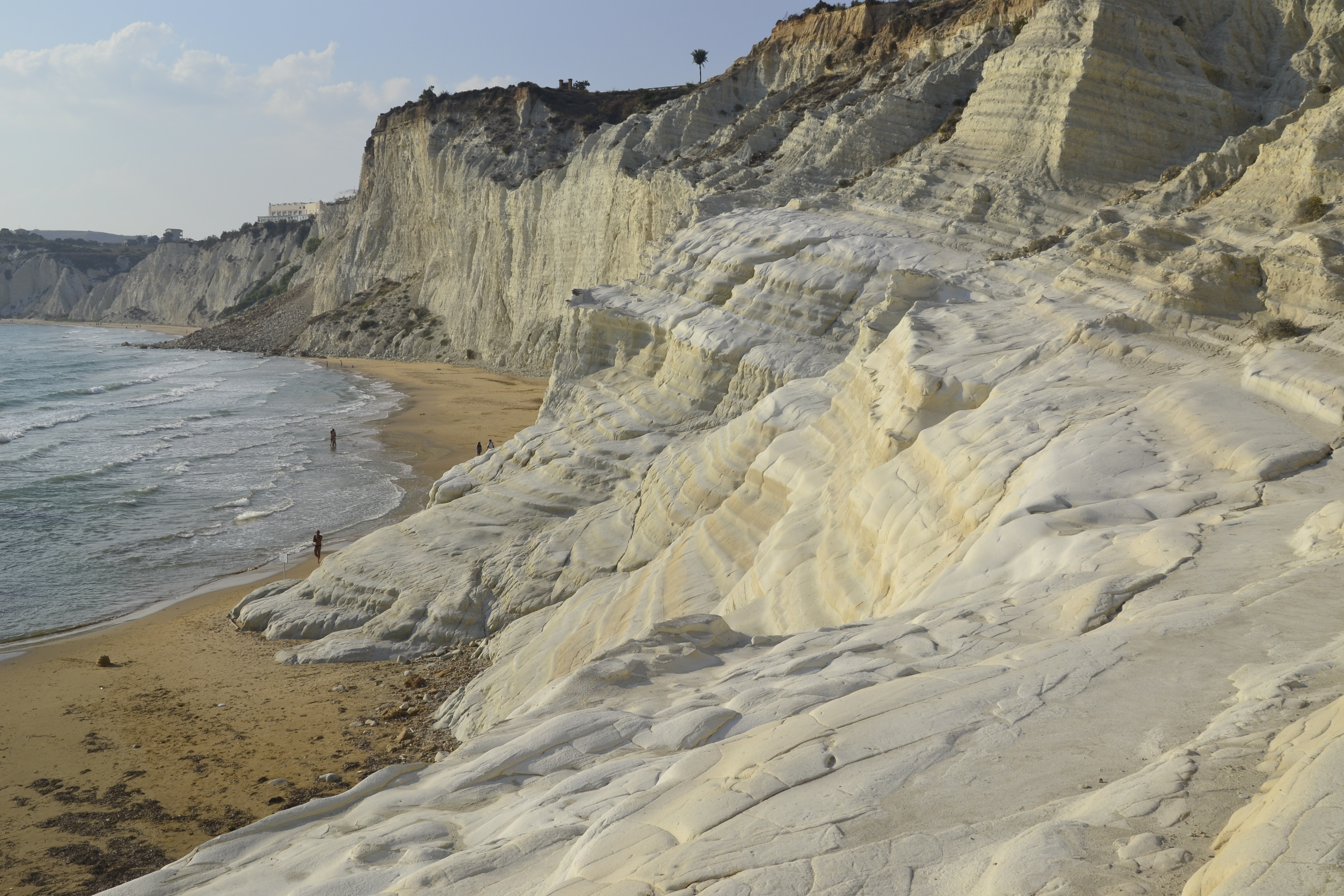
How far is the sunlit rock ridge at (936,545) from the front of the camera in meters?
4.12

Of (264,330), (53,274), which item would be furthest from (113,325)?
(264,330)

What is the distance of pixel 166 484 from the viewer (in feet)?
102

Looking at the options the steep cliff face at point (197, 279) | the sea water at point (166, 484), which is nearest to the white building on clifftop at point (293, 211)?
the steep cliff face at point (197, 279)

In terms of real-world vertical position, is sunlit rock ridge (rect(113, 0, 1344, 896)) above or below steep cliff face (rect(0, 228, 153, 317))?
below

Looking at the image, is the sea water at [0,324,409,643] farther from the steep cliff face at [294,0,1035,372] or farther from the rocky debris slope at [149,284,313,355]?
the rocky debris slope at [149,284,313,355]

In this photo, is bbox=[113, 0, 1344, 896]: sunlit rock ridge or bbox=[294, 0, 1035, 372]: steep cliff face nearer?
bbox=[113, 0, 1344, 896]: sunlit rock ridge

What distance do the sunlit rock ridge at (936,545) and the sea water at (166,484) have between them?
5764mm

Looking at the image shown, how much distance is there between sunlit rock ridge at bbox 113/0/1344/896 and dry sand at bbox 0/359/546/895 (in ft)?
3.10

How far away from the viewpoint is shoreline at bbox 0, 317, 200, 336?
120375mm

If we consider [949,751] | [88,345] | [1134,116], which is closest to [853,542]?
[949,751]

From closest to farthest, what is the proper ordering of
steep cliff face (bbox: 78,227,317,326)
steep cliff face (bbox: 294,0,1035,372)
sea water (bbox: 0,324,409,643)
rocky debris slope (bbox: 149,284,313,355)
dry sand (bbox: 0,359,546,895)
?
dry sand (bbox: 0,359,546,895)
sea water (bbox: 0,324,409,643)
steep cliff face (bbox: 294,0,1035,372)
rocky debris slope (bbox: 149,284,313,355)
steep cliff face (bbox: 78,227,317,326)

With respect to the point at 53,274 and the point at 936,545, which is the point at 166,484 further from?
the point at 53,274

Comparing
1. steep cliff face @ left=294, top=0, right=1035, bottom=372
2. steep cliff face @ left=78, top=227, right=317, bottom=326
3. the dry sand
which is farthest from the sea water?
steep cliff face @ left=78, top=227, right=317, bottom=326

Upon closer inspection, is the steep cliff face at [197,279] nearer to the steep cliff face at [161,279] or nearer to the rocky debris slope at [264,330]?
the steep cliff face at [161,279]
